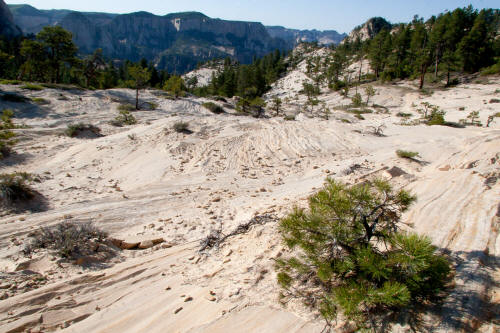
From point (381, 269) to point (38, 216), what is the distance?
8.02 meters

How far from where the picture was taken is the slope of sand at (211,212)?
3410 millimetres

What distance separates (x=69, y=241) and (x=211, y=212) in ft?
11.0

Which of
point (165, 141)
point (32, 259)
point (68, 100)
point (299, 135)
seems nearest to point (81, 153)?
point (165, 141)

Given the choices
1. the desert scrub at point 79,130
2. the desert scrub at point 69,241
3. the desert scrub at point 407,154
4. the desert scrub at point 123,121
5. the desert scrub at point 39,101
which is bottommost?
the desert scrub at point 69,241

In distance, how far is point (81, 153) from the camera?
13508mm

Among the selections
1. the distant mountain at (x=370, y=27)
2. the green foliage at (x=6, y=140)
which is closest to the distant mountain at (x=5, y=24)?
the green foliage at (x=6, y=140)

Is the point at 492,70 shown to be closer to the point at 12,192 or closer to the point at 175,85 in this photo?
the point at 175,85

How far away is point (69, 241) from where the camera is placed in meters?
5.18

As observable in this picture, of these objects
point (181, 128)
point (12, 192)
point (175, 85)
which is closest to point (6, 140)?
point (181, 128)

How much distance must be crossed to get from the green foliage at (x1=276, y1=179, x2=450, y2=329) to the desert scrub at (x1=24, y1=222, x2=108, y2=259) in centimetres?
403

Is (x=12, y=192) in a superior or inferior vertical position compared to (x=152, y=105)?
inferior

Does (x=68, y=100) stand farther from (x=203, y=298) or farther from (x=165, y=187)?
(x=203, y=298)

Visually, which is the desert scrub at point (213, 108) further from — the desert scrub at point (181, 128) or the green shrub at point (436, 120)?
the green shrub at point (436, 120)

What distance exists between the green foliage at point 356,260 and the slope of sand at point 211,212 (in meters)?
0.26
